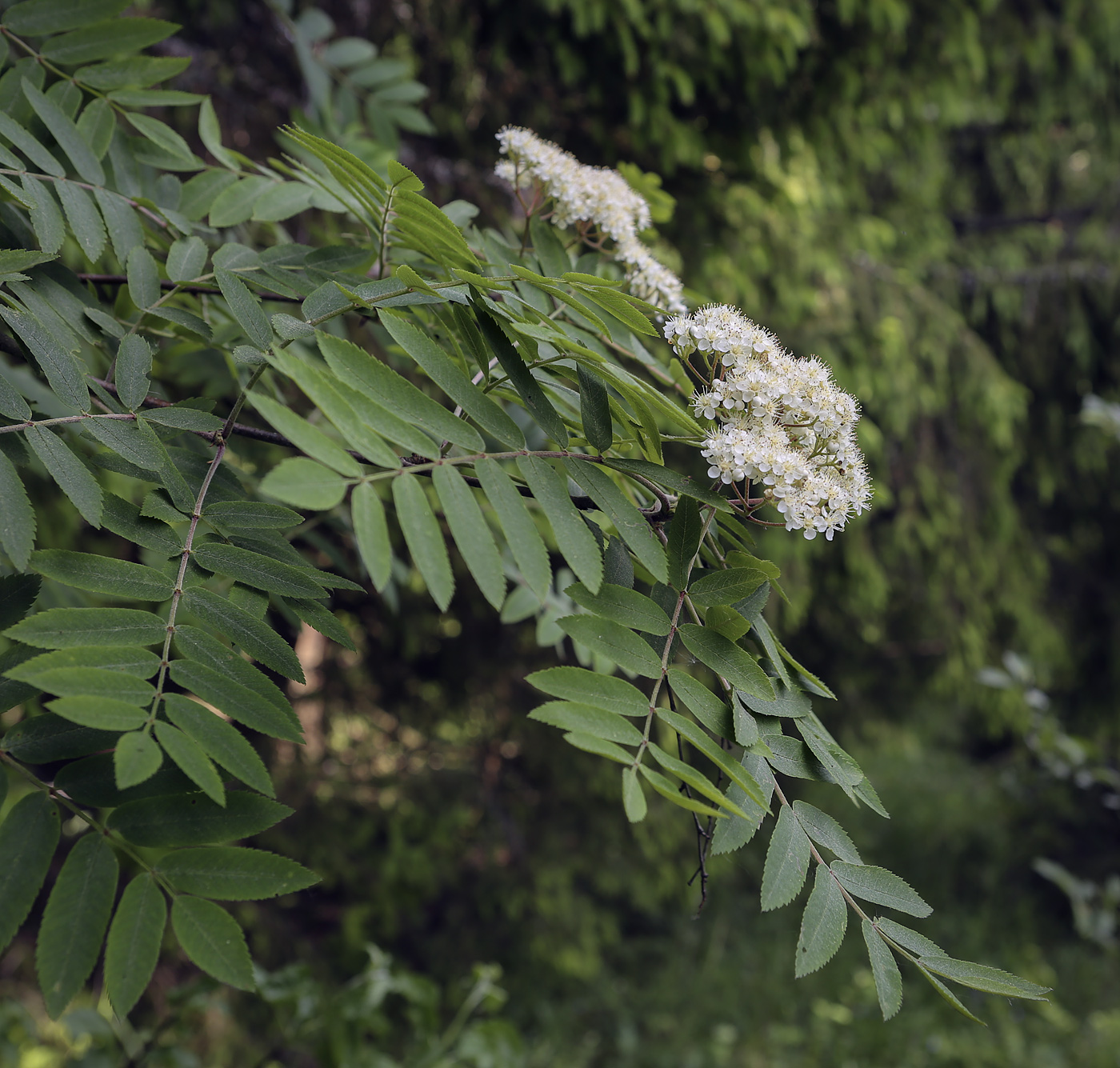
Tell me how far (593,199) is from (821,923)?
36.4 inches

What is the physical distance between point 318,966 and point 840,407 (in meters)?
3.60

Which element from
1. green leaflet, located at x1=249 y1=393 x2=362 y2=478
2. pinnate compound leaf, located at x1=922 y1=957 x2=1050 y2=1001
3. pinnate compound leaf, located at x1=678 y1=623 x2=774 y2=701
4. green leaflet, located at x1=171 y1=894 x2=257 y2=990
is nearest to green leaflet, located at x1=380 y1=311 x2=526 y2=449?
green leaflet, located at x1=249 y1=393 x2=362 y2=478

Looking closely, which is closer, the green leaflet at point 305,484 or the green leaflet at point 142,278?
the green leaflet at point 305,484

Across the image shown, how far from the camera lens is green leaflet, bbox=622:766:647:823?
0.63 meters

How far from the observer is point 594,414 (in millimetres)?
760

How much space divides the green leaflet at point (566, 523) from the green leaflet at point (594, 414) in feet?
0.16

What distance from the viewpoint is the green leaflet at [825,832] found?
75 centimetres

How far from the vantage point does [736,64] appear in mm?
2580

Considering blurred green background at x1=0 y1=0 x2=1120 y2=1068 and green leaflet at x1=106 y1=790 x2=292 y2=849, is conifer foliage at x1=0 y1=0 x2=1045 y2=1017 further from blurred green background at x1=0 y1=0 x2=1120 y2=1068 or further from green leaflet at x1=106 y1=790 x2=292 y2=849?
blurred green background at x1=0 y1=0 x2=1120 y2=1068

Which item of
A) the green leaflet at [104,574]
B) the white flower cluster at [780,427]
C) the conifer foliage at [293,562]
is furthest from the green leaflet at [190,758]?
the white flower cluster at [780,427]

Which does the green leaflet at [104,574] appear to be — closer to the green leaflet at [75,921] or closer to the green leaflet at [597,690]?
the green leaflet at [75,921]

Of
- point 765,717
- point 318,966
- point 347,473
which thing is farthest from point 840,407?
point 318,966

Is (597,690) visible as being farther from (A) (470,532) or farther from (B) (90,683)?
(B) (90,683)

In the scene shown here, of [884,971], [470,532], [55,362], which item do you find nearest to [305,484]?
[470,532]
